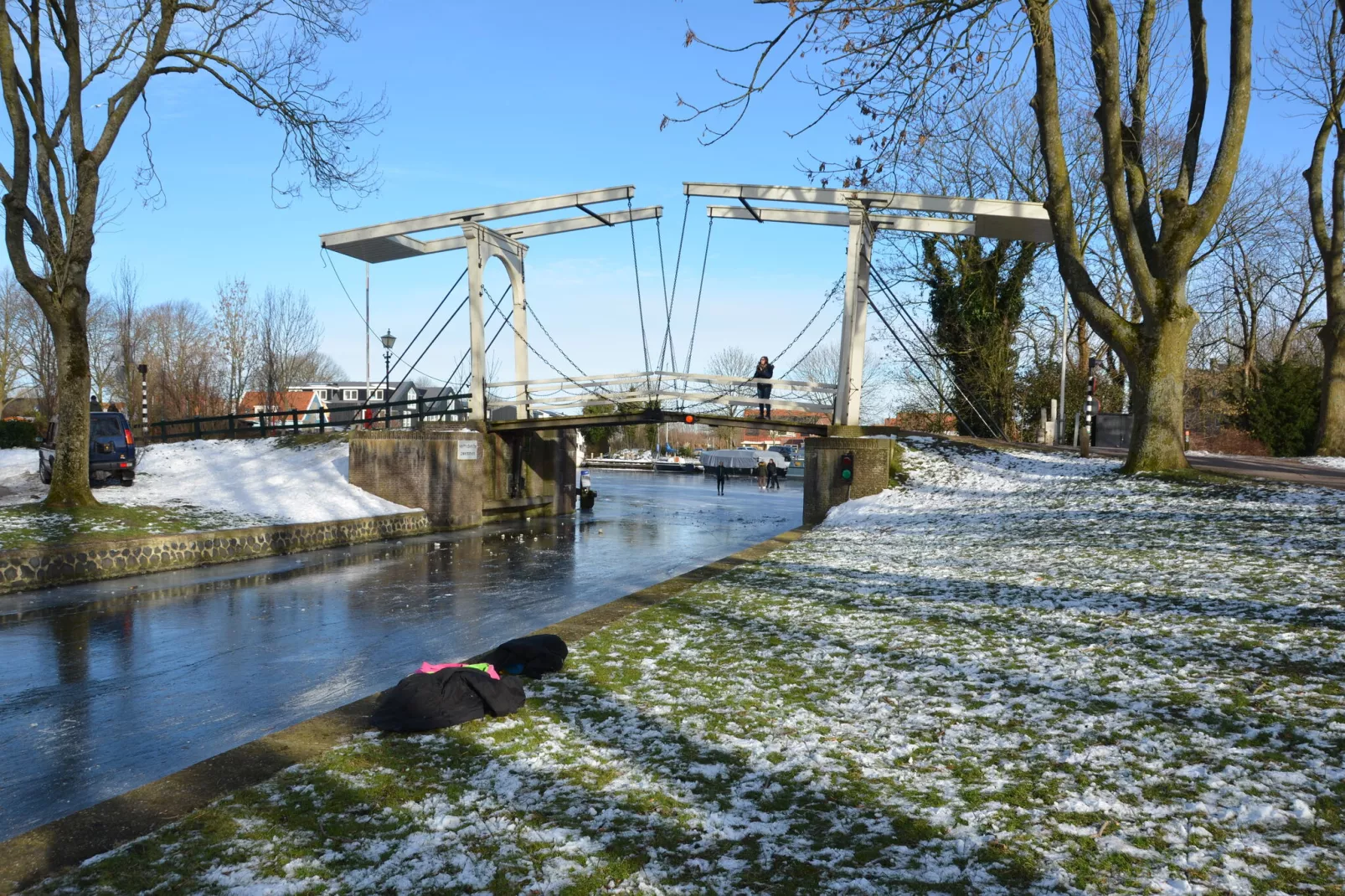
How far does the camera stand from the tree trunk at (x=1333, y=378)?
73.2 feet

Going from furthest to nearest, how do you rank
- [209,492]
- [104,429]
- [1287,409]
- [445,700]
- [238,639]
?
1. [1287,409]
2. [104,429]
3. [209,492]
4. [238,639]
5. [445,700]

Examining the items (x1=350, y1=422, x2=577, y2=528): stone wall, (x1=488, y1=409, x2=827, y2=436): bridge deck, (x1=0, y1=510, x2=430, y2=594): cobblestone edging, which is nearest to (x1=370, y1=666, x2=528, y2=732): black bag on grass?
(x1=0, y1=510, x2=430, y2=594): cobblestone edging

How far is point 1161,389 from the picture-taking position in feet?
50.3

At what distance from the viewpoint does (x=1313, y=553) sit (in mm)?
9586

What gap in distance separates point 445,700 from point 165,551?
11.9m

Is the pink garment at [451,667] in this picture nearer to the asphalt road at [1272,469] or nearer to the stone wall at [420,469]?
the asphalt road at [1272,469]

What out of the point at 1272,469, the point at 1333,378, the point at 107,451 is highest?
the point at 1333,378

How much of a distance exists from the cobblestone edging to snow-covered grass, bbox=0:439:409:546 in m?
0.70

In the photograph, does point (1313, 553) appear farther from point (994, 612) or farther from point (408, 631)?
point (408, 631)

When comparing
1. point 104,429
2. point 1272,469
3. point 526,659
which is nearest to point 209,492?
point 104,429

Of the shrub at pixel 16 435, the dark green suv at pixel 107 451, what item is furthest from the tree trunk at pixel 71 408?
the shrub at pixel 16 435

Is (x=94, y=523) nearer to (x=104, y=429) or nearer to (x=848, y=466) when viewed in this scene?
(x=104, y=429)

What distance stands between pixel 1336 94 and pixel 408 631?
2294 cm

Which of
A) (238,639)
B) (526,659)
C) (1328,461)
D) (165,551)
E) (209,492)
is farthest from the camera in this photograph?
(209,492)
